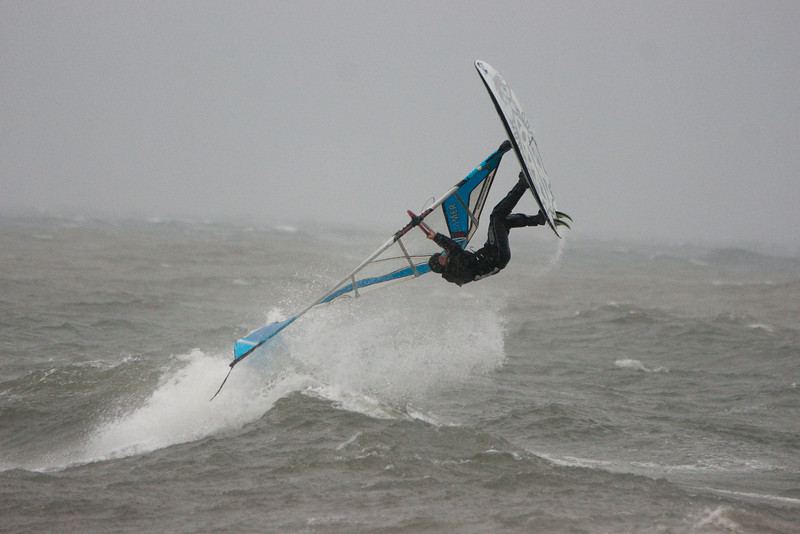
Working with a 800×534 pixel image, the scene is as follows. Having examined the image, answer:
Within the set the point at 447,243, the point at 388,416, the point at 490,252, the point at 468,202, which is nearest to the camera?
the point at 447,243

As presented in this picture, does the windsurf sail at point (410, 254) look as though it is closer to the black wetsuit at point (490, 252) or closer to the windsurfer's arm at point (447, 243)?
the windsurfer's arm at point (447, 243)

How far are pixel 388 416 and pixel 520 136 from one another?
4.09 metres

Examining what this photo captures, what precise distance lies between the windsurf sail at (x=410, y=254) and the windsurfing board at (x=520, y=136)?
0.56 m

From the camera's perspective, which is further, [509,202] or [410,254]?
[410,254]

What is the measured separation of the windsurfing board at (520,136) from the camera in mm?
7379

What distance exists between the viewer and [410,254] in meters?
9.86

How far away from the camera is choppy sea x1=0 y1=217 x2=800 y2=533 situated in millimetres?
7230

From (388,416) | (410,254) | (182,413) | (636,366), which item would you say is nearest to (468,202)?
(410,254)

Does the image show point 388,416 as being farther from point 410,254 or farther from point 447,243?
point 447,243

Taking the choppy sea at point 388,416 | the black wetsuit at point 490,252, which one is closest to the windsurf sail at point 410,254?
the black wetsuit at point 490,252

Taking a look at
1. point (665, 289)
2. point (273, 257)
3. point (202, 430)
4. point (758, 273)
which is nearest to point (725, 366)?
point (202, 430)

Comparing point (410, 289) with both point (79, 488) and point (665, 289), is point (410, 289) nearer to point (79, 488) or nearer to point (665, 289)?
Result: point (665, 289)

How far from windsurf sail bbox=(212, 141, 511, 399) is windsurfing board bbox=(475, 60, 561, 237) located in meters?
0.56

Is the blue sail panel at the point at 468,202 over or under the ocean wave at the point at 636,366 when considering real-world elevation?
over
